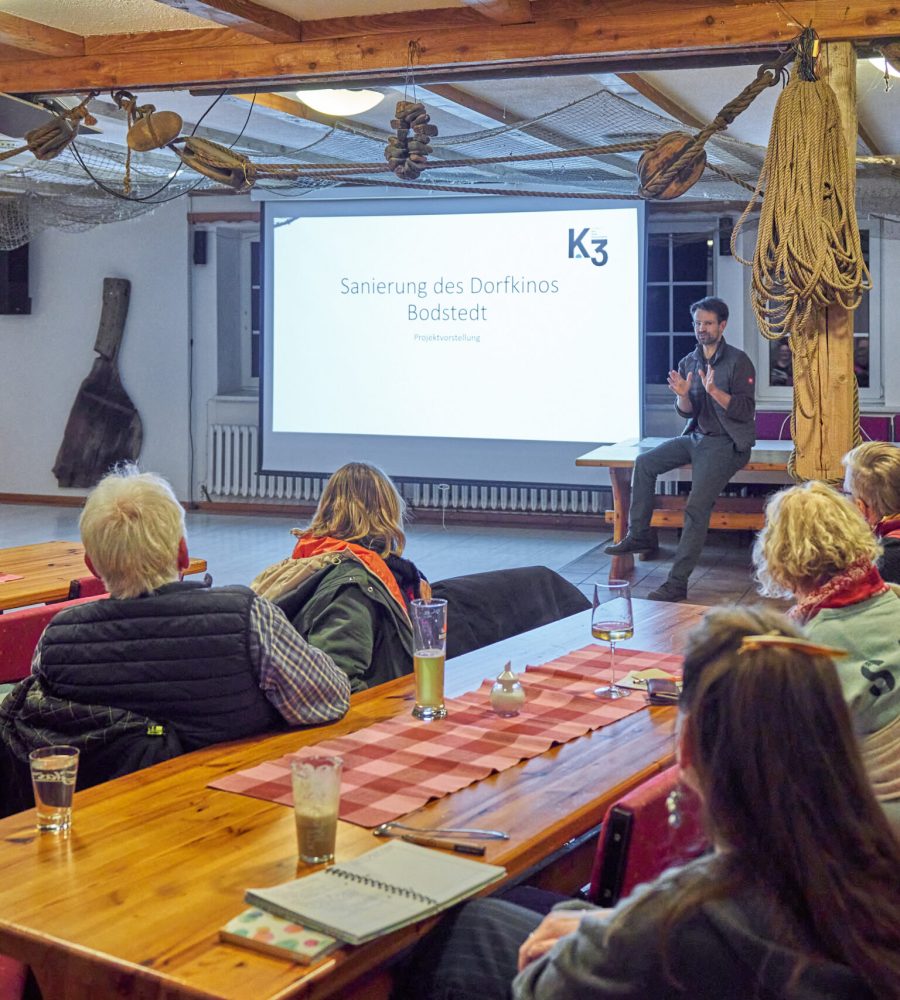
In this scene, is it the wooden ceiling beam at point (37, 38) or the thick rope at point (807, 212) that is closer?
the thick rope at point (807, 212)

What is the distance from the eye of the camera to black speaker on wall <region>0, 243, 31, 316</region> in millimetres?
10602

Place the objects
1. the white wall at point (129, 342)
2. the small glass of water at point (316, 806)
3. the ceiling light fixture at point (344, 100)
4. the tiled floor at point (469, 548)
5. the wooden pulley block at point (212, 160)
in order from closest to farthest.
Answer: the small glass of water at point (316, 806) < the wooden pulley block at point (212, 160) < the ceiling light fixture at point (344, 100) < the tiled floor at point (469, 548) < the white wall at point (129, 342)

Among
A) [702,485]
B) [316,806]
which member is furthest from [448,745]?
[702,485]

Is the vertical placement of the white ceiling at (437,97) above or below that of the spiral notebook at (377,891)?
above

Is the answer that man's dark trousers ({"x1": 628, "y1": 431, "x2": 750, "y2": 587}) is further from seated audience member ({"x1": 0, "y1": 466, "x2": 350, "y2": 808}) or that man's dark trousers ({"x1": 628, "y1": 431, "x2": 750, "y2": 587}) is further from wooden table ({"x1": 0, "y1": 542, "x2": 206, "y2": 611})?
seated audience member ({"x1": 0, "y1": 466, "x2": 350, "y2": 808})

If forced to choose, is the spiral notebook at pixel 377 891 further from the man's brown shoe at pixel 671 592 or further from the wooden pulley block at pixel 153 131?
the man's brown shoe at pixel 671 592

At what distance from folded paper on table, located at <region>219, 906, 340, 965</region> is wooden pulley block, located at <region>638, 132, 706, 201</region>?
2.63m

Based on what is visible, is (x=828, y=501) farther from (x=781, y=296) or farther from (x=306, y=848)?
(x=306, y=848)

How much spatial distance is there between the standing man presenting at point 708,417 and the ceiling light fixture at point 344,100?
6.93ft

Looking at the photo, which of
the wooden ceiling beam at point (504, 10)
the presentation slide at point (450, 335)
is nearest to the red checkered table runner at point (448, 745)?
the wooden ceiling beam at point (504, 10)

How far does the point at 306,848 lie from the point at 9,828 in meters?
0.48

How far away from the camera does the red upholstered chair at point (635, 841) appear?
5.89 feet

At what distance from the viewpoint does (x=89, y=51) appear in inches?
171

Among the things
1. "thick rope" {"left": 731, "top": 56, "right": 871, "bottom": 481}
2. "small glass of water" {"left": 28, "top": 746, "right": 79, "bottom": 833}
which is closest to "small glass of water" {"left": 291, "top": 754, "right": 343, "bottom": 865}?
"small glass of water" {"left": 28, "top": 746, "right": 79, "bottom": 833}
